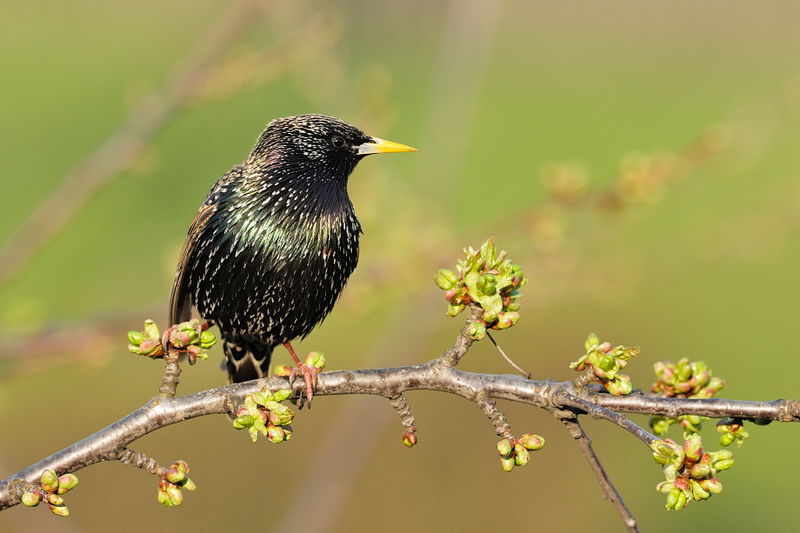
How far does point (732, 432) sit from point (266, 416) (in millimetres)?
984

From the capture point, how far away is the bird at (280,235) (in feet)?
9.82

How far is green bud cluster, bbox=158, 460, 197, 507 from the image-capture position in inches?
75.2

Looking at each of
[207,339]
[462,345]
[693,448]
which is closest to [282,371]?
[207,339]

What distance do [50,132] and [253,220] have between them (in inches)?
450

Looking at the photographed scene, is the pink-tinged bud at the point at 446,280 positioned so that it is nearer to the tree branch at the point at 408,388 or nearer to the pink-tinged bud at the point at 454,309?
the pink-tinged bud at the point at 454,309

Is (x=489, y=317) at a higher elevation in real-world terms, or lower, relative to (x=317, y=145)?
lower

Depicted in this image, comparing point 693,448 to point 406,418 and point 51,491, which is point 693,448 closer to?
point 406,418

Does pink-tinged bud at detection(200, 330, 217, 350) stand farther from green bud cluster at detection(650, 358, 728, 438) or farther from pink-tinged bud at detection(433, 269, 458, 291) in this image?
green bud cluster at detection(650, 358, 728, 438)

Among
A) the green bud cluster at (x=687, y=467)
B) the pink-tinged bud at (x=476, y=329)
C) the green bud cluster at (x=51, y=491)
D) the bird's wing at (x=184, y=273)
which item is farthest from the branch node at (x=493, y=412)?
the bird's wing at (x=184, y=273)

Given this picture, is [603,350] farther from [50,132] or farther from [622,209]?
[50,132]

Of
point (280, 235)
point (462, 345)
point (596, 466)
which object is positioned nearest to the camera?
point (596, 466)

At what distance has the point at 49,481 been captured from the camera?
183 cm

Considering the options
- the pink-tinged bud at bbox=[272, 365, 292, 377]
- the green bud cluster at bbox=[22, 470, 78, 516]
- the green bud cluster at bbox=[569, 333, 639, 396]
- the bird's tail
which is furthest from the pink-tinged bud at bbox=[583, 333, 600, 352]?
the bird's tail

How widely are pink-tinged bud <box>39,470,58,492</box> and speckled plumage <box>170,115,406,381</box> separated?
1232 millimetres
